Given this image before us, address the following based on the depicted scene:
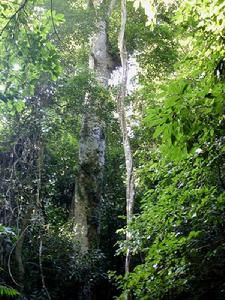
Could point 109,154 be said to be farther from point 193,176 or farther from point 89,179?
point 193,176

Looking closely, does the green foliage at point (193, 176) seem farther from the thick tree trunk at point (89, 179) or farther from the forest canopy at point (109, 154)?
the thick tree trunk at point (89, 179)

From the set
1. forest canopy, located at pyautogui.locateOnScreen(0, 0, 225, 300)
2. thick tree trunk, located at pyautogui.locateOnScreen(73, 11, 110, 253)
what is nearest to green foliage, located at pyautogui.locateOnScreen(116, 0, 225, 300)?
forest canopy, located at pyautogui.locateOnScreen(0, 0, 225, 300)

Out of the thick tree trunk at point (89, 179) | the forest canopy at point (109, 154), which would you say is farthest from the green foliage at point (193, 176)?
the thick tree trunk at point (89, 179)

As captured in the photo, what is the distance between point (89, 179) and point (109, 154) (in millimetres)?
1990

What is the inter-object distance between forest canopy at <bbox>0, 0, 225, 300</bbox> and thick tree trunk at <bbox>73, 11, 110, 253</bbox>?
0.08 feet

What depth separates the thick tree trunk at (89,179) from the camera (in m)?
7.85

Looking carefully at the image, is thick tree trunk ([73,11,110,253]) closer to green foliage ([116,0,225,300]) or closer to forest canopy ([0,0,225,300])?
forest canopy ([0,0,225,300])

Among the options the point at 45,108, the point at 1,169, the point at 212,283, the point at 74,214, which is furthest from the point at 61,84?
the point at 212,283

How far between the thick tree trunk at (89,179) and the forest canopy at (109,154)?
24mm

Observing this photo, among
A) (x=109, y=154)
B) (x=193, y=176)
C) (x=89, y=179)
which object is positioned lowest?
(x=193, y=176)

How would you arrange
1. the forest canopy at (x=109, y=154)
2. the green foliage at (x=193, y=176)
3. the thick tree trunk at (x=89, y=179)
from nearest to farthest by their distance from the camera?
the green foliage at (x=193, y=176) → the forest canopy at (x=109, y=154) → the thick tree trunk at (x=89, y=179)

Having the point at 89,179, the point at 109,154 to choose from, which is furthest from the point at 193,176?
the point at 109,154

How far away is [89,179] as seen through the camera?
8.56m

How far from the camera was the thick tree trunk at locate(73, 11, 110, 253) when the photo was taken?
25.8 feet
